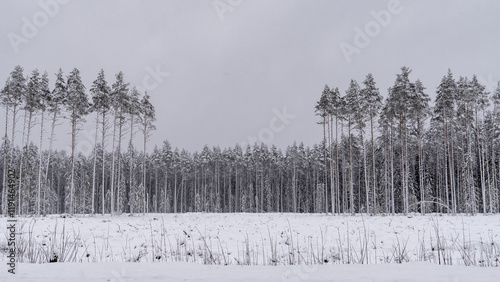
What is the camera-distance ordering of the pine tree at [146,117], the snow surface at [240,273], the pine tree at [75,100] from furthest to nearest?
the pine tree at [146,117] → the pine tree at [75,100] → the snow surface at [240,273]

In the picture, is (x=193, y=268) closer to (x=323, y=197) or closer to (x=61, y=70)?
(x=61, y=70)

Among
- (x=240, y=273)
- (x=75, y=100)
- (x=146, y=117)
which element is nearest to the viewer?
(x=240, y=273)

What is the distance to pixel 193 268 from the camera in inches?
244

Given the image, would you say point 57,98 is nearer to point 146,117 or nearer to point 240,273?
point 146,117

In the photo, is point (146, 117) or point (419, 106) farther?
point (146, 117)

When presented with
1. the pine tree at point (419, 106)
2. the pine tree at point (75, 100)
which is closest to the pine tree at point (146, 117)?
the pine tree at point (75, 100)

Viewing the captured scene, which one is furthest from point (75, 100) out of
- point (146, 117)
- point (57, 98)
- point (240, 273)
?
point (240, 273)

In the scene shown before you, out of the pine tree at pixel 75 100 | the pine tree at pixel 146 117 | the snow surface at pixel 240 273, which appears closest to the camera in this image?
the snow surface at pixel 240 273

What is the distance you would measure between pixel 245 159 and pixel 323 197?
17.7 metres

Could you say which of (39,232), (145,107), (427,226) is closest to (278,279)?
(39,232)

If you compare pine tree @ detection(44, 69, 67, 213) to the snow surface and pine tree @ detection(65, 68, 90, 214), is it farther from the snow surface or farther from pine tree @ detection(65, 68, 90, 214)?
the snow surface

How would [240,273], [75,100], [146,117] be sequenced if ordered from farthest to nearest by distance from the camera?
[146,117] → [75,100] → [240,273]

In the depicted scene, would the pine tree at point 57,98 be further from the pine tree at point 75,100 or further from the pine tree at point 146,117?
the pine tree at point 146,117

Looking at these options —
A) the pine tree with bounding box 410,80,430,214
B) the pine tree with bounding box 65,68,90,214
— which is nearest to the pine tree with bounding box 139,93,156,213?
the pine tree with bounding box 65,68,90,214
